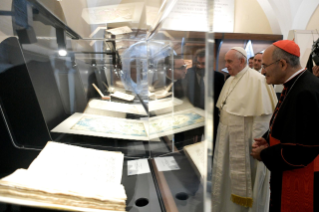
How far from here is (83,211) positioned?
65cm

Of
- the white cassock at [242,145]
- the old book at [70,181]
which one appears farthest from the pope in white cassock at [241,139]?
the old book at [70,181]

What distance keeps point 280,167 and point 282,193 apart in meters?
0.26

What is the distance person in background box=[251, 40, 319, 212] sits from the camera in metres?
1.26

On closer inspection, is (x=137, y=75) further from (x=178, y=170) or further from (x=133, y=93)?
(x=178, y=170)

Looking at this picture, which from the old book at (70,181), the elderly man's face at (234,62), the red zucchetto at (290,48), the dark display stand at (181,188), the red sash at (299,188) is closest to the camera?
the old book at (70,181)

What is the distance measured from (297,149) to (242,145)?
35.9 inches

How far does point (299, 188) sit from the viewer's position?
1.40m

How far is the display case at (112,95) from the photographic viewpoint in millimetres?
912

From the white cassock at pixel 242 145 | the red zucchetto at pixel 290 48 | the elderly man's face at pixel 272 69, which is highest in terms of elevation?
the red zucchetto at pixel 290 48

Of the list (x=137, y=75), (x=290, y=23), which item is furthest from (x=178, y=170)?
(x=290, y=23)

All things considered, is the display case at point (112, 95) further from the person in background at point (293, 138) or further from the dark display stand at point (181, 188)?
the person in background at point (293, 138)

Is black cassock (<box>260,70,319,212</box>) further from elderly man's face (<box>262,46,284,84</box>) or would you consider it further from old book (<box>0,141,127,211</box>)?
old book (<box>0,141,127,211</box>)

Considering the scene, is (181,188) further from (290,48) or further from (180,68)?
(290,48)

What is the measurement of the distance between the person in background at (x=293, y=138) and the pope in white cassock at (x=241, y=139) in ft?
1.77
